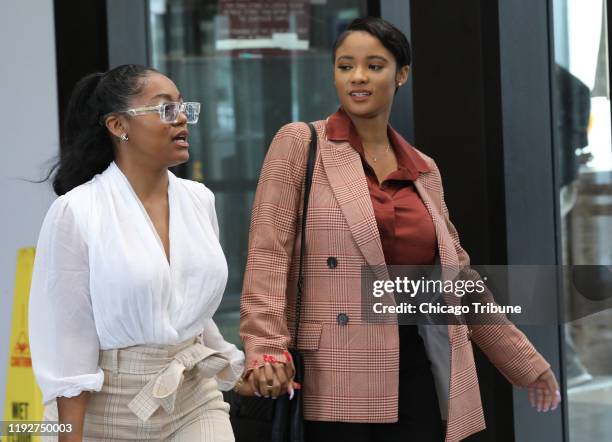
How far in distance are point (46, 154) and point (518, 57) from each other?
2173mm

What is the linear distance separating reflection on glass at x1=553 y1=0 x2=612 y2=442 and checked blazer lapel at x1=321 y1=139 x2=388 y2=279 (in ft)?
5.80

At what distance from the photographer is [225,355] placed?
3.15 meters

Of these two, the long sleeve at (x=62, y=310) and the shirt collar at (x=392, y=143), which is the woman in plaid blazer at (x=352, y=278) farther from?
the long sleeve at (x=62, y=310)

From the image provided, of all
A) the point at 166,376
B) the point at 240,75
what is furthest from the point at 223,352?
the point at 240,75

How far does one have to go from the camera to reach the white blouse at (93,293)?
2.83 metres

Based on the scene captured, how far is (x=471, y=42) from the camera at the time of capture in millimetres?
4797

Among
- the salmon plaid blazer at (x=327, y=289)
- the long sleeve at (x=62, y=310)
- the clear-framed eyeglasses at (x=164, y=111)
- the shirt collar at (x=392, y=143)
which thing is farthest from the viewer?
the shirt collar at (x=392, y=143)

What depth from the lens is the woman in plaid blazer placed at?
330cm

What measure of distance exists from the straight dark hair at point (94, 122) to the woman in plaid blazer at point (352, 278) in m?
0.54

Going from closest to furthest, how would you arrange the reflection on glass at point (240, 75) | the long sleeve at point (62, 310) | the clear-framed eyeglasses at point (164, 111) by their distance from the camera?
the long sleeve at point (62, 310), the clear-framed eyeglasses at point (164, 111), the reflection on glass at point (240, 75)

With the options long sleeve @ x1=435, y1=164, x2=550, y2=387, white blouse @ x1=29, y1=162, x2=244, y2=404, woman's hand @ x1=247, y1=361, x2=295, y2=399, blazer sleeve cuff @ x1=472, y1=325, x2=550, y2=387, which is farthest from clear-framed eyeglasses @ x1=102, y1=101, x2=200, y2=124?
blazer sleeve cuff @ x1=472, y1=325, x2=550, y2=387

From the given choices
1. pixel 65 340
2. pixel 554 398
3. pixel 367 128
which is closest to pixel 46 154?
pixel 367 128

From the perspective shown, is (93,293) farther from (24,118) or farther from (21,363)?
(24,118)

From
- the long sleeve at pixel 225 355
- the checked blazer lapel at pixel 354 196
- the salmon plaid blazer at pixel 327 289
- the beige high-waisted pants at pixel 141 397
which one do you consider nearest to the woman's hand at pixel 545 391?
the salmon plaid blazer at pixel 327 289
